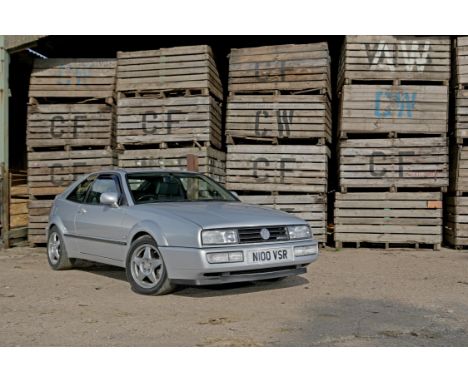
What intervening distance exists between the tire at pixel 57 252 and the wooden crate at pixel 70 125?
3280 millimetres

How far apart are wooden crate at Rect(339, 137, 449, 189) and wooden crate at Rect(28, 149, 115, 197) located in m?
4.58

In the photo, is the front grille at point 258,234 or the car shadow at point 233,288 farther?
the car shadow at point 233,288

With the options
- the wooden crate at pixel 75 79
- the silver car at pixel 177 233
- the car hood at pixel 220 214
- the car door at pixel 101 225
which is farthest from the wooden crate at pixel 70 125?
the car hood at pixel 220 214

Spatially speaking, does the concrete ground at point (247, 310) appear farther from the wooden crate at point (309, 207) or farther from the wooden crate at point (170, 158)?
the wooden crate at point (170, 158)

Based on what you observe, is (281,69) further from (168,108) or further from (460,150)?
(460,150)

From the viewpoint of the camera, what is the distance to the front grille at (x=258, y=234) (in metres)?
5.45

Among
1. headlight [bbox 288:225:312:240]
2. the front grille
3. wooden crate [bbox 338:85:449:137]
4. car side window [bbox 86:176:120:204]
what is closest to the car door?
car side window [bbox 86:176:120:204]

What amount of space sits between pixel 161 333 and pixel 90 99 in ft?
24.6

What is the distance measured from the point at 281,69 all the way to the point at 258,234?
18.7 ft

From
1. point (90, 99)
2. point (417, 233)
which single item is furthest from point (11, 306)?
point (417, 233)

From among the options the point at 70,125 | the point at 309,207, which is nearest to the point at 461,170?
the point at 309,207

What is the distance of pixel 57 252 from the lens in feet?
25.3
